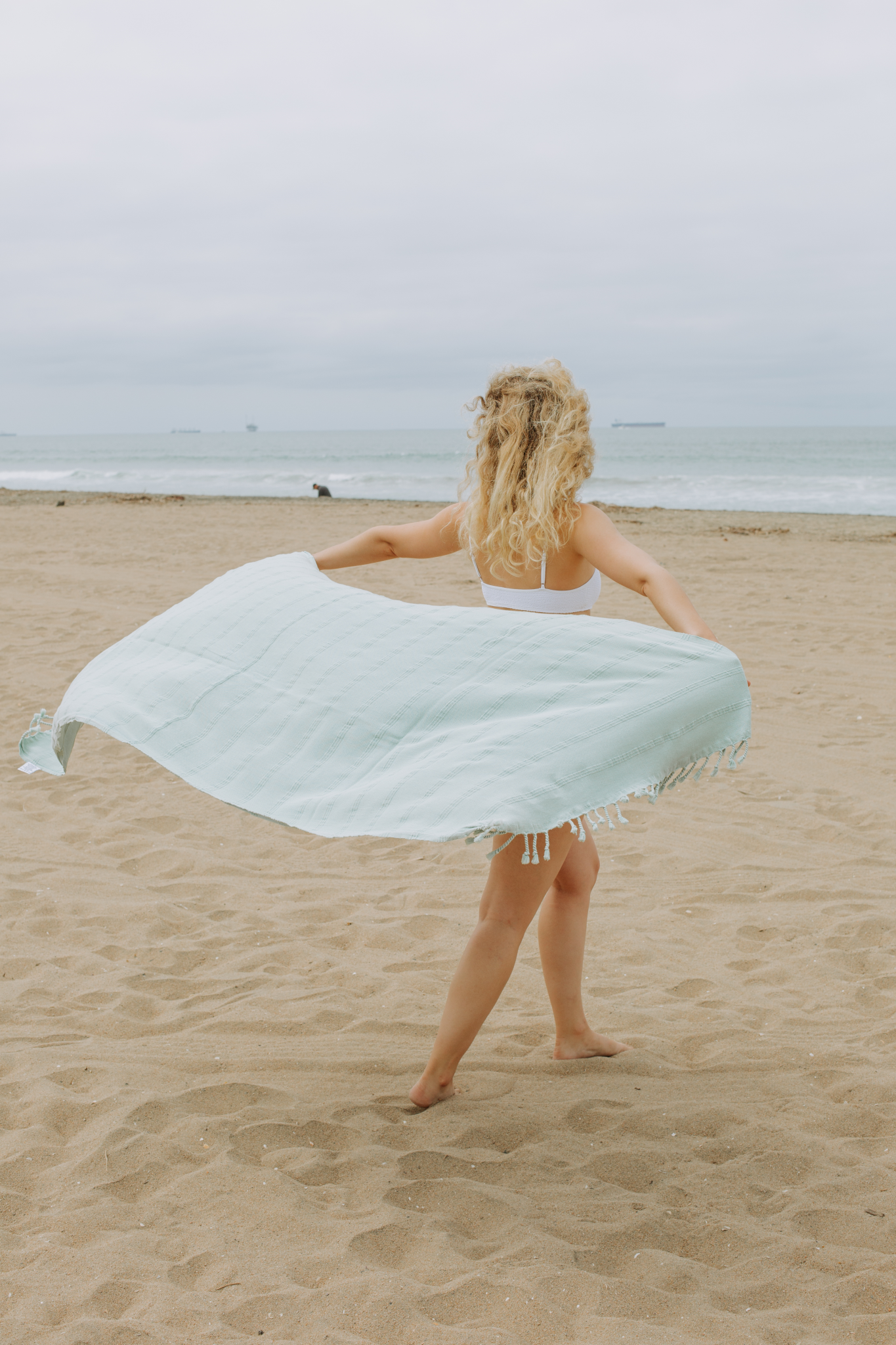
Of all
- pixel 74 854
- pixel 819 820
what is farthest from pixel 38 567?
pixel 819 820

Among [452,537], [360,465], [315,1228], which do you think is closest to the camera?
[315,1228]

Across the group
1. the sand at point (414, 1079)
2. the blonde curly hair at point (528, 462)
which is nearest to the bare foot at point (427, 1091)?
the sand at point (414, 1079)

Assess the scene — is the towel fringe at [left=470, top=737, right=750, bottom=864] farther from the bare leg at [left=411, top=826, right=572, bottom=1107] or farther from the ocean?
the ocean

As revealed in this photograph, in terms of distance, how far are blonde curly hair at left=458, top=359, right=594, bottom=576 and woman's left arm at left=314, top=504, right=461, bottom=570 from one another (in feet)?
0.61

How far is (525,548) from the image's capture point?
2576 millimetres

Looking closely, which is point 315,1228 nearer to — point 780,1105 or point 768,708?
point 780,1105

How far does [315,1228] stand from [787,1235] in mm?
1088

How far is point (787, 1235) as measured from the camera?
93.0 inches

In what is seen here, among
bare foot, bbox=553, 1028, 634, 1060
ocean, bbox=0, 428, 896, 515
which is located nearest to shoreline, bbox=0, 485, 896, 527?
ocean, bbox=0, 428, 896, 515

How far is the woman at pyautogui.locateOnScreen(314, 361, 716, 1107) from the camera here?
2494 millimetres

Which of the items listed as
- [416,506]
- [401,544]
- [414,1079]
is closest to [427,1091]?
[414,1079]

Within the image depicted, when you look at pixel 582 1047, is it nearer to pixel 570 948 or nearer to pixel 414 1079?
pixel 570 948

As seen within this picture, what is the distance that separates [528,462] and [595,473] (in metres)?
19.7

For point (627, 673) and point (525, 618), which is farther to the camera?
point (525, 618)
